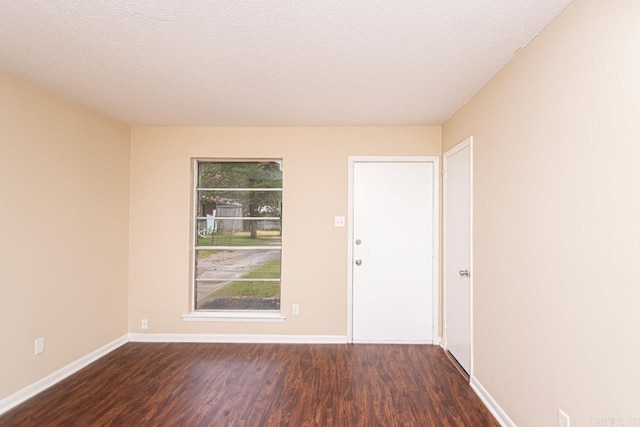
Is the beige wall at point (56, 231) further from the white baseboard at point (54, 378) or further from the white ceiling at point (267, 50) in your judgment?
the white ceiling at point (267, 50)

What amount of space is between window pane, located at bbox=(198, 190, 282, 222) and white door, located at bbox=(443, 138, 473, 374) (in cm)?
193

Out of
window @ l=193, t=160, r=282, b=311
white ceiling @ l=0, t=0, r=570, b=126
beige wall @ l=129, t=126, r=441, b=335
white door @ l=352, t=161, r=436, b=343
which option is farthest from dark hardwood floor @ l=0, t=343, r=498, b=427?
white ceiling @ l=0, t=0, r=570, b=126

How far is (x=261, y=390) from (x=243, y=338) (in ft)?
3.75

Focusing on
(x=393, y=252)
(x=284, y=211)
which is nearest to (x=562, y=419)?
(x=393, y=252)

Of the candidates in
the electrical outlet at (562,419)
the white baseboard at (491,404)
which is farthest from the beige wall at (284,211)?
the electrical outlet at (562,419)

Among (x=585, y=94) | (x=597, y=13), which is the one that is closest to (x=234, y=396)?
(x=585, y=94)

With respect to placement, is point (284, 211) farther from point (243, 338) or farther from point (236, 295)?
point (243, 338)

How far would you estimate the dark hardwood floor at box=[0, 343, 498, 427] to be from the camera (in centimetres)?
232

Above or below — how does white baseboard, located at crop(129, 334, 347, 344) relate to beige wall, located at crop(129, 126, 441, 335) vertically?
below

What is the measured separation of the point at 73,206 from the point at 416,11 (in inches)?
127

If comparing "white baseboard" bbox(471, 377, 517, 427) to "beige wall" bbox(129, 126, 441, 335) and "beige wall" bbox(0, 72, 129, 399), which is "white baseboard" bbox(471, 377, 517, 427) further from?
"beige wall" bbox(0, 72, 129, 399)

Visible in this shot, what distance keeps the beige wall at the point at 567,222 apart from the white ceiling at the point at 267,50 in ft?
1.09

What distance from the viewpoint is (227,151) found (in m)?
3.85

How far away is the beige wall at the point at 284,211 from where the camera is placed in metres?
3.79
